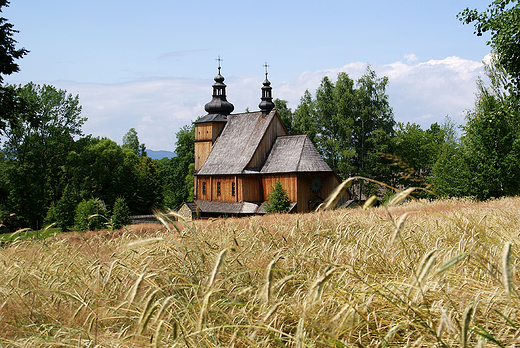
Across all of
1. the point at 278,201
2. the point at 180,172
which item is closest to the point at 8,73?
the point at 278,201

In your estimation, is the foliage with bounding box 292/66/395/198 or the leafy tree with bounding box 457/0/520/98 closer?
Answer: the leafy tree with bounding box 457/0/520/98

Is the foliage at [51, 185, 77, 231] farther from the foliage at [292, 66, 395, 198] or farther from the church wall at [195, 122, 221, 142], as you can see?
the foliage at [292, 66, 395, 198]

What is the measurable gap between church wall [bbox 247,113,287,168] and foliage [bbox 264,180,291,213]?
3332 millimetres

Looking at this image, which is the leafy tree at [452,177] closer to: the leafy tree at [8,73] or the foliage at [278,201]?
the foliage at [278,201]

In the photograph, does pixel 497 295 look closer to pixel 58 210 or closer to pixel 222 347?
pixel 222 347

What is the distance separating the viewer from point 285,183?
34125mm

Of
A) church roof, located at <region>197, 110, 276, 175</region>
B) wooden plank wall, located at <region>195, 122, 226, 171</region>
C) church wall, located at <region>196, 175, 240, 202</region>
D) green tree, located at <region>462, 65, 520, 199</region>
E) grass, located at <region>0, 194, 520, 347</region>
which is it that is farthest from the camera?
wooden plank wall, located at <region>195, 122, 226, 171</region>

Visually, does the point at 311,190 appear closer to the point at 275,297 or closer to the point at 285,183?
the point at 285,183

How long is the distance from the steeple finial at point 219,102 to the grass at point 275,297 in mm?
35553

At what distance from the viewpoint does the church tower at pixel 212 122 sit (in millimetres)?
39281

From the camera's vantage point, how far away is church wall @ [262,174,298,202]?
33.5 meters

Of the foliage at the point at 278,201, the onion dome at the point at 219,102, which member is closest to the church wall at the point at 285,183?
the foliage at the point at 278,201

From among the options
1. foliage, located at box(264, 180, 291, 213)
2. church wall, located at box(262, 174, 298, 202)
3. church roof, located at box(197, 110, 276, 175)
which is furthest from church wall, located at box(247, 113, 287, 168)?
foliage, located at box(264, 180, 291, 213)

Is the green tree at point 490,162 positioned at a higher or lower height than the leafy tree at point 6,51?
lower
